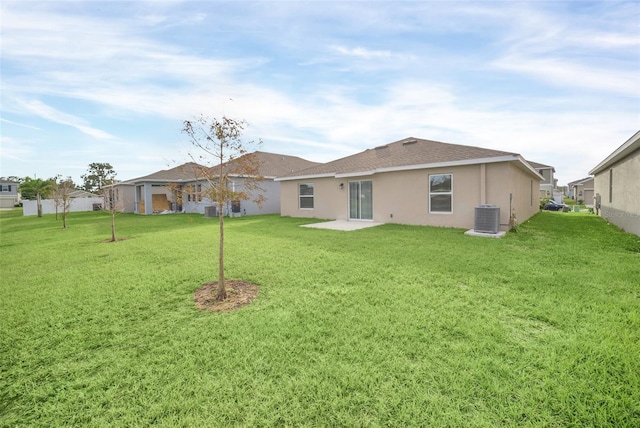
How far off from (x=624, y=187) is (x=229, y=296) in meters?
15.1

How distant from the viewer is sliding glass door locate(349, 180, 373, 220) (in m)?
13.3

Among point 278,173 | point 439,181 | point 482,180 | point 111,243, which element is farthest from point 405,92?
point 111,243

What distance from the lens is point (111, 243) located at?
9.30 metres

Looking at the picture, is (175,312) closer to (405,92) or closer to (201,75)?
(201,75)

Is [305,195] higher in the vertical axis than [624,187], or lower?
higher

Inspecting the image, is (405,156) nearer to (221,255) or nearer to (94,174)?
(221,255)

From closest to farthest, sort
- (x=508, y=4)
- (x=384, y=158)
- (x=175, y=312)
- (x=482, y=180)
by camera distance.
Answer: (x=175, y=312), (x=508, y=4), (x=482, y=180), (x=384, y=158)

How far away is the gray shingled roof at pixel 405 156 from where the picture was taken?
34.3ft

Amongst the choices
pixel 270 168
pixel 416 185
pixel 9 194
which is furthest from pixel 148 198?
pixel 9 194

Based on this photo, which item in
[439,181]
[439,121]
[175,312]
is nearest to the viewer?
[175,312]

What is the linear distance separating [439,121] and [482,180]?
800cm

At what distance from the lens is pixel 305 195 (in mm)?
16359

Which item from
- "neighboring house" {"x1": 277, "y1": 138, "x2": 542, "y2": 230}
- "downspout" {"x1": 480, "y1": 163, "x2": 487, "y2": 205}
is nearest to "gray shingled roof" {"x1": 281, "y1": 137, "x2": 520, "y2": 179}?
"neighboring house" {"x1": 277, "y1": 138, "x2": 542, "y2": 230}

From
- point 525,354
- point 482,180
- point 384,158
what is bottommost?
point 525,354
